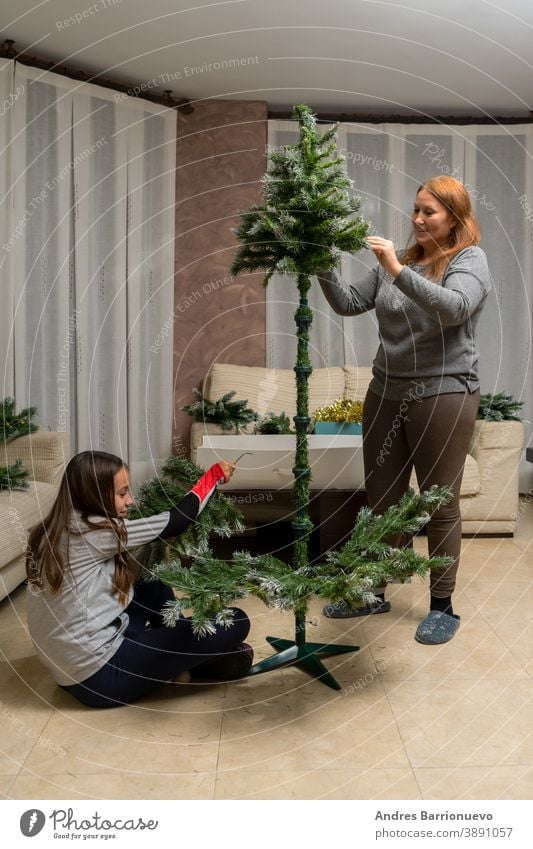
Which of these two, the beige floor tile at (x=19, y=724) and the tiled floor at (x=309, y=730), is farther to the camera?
the beige floor tile at (x=19, y=724)

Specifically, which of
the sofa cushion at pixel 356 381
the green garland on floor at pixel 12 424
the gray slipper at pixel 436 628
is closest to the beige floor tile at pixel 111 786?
the gray slipper at pixel 436 628

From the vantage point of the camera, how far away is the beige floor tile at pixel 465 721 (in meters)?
1.79

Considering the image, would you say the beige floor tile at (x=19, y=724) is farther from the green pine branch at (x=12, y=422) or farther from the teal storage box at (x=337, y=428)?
the teal storage box at (x=337, y=428)

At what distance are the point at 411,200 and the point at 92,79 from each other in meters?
1.96

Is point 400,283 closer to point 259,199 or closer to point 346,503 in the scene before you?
point 346,503

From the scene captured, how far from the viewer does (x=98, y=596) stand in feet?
6.52

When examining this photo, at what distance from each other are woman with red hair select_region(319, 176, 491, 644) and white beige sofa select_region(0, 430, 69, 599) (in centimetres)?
125

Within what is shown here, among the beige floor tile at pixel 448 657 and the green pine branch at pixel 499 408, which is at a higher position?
the green pine branch at pixel 499 408

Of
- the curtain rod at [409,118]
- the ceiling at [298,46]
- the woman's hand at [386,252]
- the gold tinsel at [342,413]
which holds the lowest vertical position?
the gold tinsel at [342,413]

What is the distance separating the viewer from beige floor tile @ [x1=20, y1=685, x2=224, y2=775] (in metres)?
1.76

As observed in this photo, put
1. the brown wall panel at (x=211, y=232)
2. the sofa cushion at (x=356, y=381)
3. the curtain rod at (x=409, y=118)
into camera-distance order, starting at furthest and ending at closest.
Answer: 1. the curtain rod at (x=409, y=118)
2. the brown wall panel at (x=211, y=232)
3. the sofa cushion at (x=356, y=381)

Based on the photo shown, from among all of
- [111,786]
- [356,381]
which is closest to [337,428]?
[356,381]

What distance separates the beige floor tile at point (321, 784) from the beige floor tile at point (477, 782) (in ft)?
0.11

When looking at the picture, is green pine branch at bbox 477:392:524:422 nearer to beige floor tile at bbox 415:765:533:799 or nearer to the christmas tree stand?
the christmas tree stand
